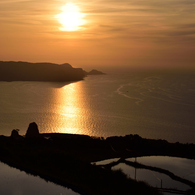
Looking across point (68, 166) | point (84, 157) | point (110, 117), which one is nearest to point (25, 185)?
point (68, 166)

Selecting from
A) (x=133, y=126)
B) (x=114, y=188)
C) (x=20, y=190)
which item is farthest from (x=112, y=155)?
(x=133, y=126)

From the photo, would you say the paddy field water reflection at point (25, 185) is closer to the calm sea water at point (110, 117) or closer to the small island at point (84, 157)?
the small island at point (84, 157)

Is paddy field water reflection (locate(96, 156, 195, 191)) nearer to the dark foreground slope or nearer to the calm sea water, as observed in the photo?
the dark foreground slope

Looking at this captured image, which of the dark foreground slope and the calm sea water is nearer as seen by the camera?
the dark foreground slope

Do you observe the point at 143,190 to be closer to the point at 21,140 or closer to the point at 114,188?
the point at 114,188

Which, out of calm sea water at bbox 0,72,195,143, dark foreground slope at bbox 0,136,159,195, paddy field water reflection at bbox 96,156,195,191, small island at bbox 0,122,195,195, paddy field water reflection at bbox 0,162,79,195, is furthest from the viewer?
calm sea water at bbox 0,72,195,143

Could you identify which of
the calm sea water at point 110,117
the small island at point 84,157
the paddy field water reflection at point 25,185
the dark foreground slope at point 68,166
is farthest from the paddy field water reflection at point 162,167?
the calm sea water at point 110,117

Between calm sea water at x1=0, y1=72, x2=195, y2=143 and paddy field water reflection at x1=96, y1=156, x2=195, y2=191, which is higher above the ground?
calm sea water at x1=0, y1=72, x2=195, y2=143

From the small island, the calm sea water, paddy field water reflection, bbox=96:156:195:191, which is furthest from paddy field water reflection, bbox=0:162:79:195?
the calm sea water
